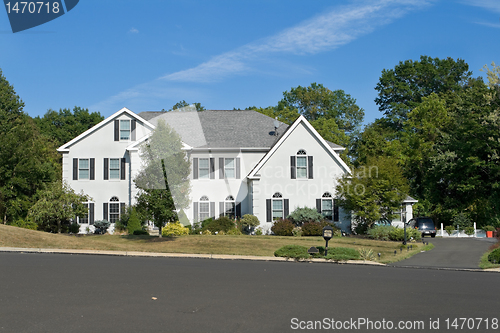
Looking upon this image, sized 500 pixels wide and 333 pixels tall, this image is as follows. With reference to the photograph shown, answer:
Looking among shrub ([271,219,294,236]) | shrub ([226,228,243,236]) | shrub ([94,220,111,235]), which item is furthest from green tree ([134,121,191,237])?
shrub ([94,220,111,235])

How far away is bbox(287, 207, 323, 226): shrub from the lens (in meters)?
32.3

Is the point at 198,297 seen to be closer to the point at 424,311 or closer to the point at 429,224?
the point at 424,311

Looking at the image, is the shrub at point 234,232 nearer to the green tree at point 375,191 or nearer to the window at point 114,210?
the green tree at point 375,191

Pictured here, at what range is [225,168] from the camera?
121 feet

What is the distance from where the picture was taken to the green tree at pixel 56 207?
31.2 metres

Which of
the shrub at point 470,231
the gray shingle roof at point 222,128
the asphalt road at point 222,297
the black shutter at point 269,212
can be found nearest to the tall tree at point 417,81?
the shrub at point 470,231

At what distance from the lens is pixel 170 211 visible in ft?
87.8

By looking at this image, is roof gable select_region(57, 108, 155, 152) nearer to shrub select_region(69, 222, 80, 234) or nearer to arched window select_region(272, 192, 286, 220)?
shrub select_region(69, 222, 80, 234)

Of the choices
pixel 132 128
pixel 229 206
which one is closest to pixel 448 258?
pixel 229 206

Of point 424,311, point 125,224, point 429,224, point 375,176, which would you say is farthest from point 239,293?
point 429,224

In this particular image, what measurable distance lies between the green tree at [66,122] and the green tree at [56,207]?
116ft

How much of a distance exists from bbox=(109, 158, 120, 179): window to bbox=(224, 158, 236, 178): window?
830 centimetres

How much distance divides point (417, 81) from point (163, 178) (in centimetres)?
5296

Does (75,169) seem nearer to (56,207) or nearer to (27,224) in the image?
(56,207)
